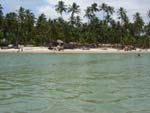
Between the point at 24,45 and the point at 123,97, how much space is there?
8376 cm

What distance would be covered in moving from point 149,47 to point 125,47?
50.4ft

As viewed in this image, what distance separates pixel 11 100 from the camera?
14.0m

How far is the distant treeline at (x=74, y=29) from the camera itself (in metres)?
96.4

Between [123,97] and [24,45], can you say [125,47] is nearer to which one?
[24,45]

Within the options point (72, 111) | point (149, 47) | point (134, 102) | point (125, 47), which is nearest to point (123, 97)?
point (134, 102)

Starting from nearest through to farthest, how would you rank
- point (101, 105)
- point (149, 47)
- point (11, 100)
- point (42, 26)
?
point (101, 105)
point (11, 100)
point (42, 26)
point (149, 47)

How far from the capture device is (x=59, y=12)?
360 feet

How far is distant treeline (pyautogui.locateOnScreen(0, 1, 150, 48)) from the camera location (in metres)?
96.4

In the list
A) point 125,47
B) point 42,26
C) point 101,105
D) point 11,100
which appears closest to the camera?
point 101,105

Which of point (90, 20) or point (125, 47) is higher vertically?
point (90, 20)

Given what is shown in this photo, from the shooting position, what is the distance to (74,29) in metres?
107

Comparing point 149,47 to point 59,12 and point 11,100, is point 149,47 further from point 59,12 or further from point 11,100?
point 11,100

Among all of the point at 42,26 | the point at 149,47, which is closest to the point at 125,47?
the point at 149,47

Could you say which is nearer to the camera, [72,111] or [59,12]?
[72,111]
